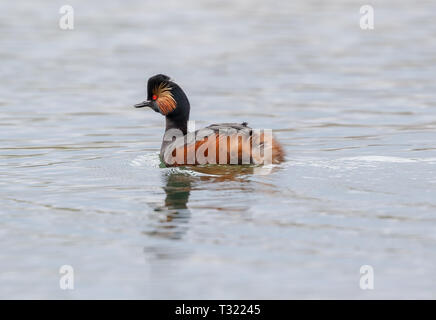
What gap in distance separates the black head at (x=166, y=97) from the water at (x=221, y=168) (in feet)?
2.31

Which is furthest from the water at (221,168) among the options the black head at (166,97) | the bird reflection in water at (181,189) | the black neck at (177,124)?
the black head at (166,97)

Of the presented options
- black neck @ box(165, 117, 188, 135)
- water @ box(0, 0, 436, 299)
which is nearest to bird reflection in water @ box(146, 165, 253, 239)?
water @ box(0, 0, 436, 299)

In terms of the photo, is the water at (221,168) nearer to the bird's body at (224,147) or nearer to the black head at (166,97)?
the bird's body at (224,147)

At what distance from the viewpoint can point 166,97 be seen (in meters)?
12.9

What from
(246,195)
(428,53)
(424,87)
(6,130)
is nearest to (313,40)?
(428,53)

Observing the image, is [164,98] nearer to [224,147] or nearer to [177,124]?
[177,124]

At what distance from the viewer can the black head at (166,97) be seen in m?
12.9

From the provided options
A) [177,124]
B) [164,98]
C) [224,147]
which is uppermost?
[164,98]

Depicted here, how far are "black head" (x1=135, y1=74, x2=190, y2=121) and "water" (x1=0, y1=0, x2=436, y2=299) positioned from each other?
71 centimetres

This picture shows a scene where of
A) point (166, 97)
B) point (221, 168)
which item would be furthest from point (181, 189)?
point (166, 97)

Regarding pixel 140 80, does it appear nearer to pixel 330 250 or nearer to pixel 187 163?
pixel 187 163

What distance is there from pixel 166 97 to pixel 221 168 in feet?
5.48

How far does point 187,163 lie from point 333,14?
61.1ft

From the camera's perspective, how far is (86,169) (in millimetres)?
12227
